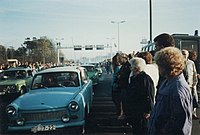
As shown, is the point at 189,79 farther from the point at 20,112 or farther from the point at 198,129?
the point at 20,112

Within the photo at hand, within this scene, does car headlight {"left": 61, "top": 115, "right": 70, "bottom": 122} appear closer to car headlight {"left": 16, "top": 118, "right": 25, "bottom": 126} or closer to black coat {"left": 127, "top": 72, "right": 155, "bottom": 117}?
car headlight {"left": 16, "top": 118, "right": 25, "bottom": 126}

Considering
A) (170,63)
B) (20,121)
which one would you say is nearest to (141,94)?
(170,63)

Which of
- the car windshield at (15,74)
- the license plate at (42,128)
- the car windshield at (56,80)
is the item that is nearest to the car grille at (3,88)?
the car windshield at (15,74)

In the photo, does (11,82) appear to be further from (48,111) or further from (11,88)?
(48,111)

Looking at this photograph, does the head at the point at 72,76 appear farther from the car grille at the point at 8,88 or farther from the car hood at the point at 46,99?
the car grille at the point at 8,88

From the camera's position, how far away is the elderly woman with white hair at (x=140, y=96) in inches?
186

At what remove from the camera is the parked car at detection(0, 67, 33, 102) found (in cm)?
1397

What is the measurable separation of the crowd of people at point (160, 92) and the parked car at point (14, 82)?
7.49m

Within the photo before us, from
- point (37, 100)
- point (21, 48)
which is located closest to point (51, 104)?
point (37, 100)

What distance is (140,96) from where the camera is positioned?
475cm

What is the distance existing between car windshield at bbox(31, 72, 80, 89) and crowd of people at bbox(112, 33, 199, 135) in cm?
124

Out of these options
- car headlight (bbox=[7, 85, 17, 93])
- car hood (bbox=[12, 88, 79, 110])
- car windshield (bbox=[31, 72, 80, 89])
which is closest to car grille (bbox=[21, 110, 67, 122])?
car hood (bbox=[12, 88, 79, 110])

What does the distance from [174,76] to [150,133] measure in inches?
28.1

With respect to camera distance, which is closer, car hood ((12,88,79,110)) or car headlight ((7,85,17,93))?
car hood ((12,88,79,110))
